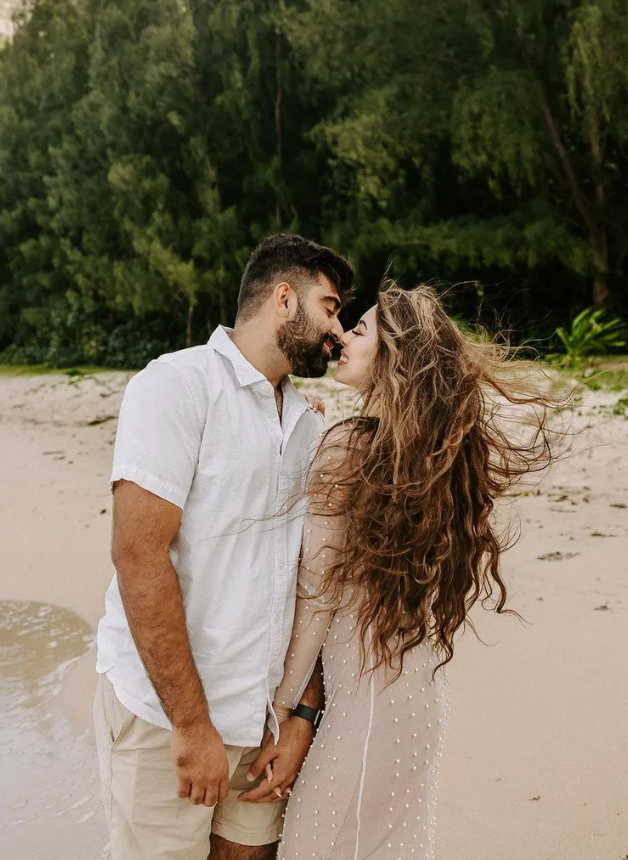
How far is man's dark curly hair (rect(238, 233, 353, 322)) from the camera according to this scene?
219 centimetres

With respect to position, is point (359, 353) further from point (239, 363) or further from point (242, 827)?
point (242, 827)

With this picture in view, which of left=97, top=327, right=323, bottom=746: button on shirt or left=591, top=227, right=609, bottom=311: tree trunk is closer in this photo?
left=97, top=327, right=323, bottom=746: button on shirt

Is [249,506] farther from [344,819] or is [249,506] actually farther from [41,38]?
[41,38]

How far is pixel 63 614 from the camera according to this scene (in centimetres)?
618

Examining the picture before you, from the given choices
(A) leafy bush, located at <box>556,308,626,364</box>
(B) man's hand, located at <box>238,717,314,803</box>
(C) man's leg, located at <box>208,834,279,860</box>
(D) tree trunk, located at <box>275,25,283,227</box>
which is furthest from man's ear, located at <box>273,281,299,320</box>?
(D) tree trunk, located at <box>275,25,283,227</box>

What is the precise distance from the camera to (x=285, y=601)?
6.45 ft

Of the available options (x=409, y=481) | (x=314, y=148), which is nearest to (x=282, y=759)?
(x=409, y=481)

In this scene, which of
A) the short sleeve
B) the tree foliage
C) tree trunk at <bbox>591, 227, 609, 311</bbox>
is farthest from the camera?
tree trunk at <bbox>591, 227, 609, 311</bbox>

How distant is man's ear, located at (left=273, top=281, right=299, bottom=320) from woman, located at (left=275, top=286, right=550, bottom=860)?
0.23 metres

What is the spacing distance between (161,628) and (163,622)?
13mm

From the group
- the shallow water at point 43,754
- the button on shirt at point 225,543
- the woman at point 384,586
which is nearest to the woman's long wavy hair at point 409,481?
the woman at point 384,586

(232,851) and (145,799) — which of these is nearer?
(145,799)

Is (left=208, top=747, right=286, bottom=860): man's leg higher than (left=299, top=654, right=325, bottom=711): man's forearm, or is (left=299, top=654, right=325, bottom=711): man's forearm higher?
(left=299, top=654, right=325, bottom=711): man's forearm

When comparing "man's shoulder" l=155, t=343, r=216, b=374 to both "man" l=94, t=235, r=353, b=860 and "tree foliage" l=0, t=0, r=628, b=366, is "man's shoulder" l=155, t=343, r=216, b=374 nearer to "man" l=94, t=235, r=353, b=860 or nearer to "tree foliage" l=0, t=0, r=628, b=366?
"man" l=94, t=235, r=353, b=860
